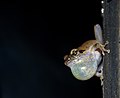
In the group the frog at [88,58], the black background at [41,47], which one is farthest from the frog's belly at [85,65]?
the black background at [41,47]

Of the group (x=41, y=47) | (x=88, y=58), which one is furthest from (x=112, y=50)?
(x=41, y=47)

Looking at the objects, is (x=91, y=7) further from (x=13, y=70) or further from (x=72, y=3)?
(x=13, y=70)

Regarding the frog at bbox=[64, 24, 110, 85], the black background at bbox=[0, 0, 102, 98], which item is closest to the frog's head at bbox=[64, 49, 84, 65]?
the frog at bbox=[64, 24, 110, 85]

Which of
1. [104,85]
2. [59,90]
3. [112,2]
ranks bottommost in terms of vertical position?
[59,90]

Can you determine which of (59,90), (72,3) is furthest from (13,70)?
(72,3)

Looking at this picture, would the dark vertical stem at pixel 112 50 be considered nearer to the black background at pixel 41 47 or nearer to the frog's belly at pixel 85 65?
the frog's belly at pixel 85 65

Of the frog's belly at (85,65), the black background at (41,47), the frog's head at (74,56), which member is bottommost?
the black background at (41,47)

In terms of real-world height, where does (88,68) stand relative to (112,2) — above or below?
below
